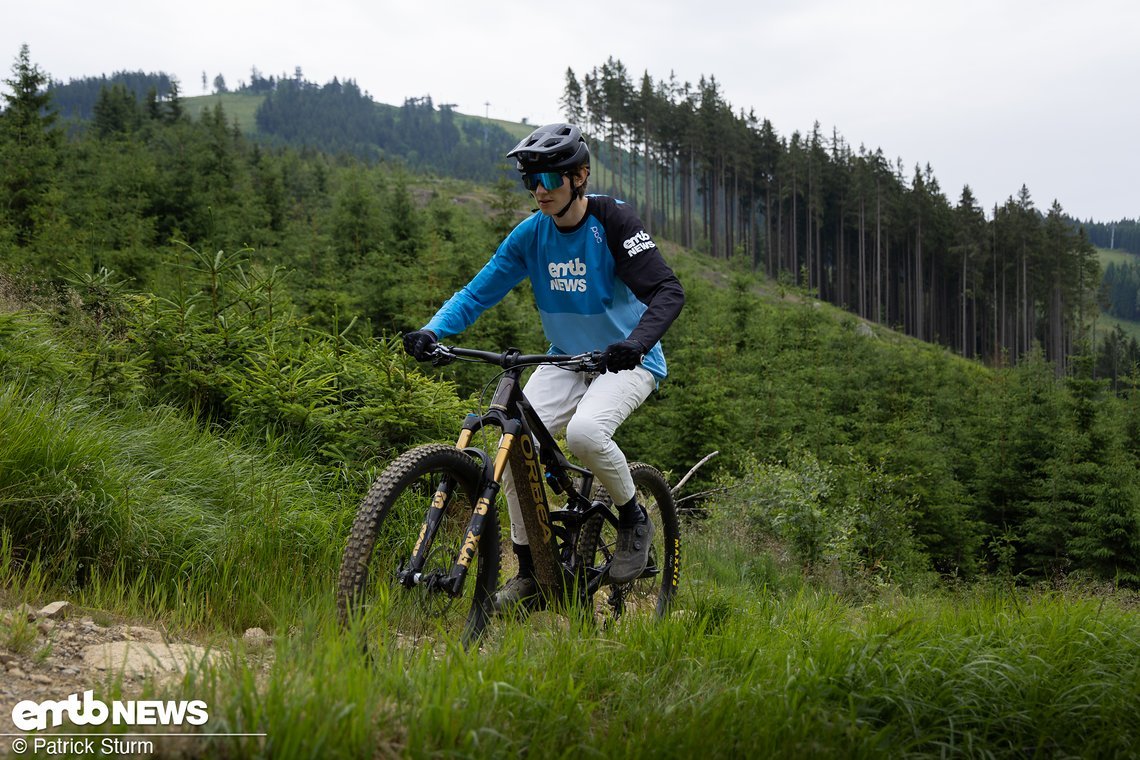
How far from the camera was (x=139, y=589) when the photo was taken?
405cm

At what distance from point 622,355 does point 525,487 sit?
0.92 m

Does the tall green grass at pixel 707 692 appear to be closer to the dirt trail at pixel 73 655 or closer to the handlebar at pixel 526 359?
the dirt trail at pixel 73 655

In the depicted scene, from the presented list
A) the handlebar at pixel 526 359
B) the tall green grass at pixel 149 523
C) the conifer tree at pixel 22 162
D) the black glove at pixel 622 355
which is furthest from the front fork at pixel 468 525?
the conifer tree at pixel 22 162

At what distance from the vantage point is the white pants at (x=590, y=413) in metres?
4.22

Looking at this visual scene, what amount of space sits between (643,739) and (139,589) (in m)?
2.91

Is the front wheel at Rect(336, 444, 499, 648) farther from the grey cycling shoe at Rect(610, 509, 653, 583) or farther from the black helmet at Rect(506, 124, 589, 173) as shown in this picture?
the black helmet at Rect(506, 124, 589, 173)

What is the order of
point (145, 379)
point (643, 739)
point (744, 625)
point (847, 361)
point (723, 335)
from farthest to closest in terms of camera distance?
point (847, 361)
point (723, 335)
point (145, 379)
point (744, 625)
point (643, 739)

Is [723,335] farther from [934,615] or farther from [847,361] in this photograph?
[934,615]

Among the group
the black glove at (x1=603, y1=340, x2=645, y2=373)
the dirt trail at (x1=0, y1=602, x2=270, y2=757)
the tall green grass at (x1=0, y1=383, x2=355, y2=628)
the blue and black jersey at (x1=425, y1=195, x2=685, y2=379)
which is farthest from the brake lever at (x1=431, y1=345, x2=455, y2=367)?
the dirt trail at (x1=0, y1=602, x2=270, y2=757)

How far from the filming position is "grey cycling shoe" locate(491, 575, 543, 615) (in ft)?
13.2

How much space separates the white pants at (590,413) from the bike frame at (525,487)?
147mm

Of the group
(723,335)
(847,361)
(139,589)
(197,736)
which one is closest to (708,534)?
(139,589)

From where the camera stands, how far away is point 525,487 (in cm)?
416

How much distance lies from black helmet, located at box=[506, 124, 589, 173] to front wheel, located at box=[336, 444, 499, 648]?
1.54 meters
